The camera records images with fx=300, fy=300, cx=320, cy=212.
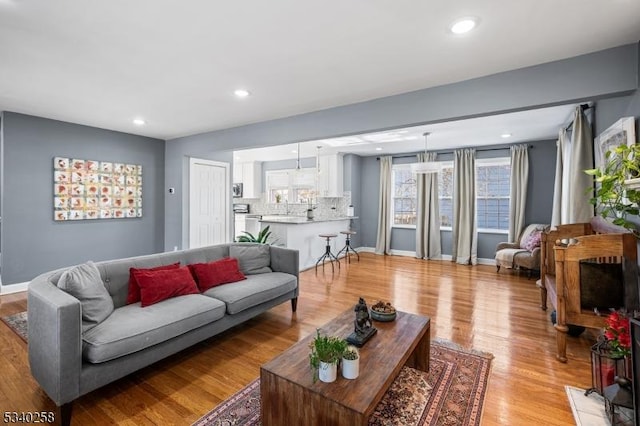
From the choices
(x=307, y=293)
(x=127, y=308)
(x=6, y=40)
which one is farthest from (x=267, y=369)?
(x=6, y=40)

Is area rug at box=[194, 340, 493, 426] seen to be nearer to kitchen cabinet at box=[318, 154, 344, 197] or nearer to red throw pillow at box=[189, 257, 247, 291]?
red throw pillow at box=[189, 257, 247, 291]

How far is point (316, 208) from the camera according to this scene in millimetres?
7641

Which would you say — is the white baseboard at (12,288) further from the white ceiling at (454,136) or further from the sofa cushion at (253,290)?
the white ceiling at (454,136)

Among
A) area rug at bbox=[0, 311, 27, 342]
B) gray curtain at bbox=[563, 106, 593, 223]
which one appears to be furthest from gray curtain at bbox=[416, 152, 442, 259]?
area rug at bbox=[0, 311, 27, 342]

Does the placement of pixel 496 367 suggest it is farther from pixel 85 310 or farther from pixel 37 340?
pixel 37 340

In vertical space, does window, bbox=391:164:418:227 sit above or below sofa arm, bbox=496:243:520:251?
above

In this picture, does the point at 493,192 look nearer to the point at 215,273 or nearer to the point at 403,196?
the point at 403,196

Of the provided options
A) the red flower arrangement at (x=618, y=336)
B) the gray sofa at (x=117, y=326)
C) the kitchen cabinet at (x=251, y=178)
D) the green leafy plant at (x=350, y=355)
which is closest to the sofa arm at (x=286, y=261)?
the gray sofa at (x=117, y=326)

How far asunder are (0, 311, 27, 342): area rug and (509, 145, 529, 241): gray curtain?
7.37 m

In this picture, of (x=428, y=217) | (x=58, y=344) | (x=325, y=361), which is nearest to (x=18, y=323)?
(x=58, y=344)

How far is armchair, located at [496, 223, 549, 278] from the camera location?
16.3 feet

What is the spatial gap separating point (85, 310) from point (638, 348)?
3.20m

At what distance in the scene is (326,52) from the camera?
94.3 inches

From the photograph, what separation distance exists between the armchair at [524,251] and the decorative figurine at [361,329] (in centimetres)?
428
